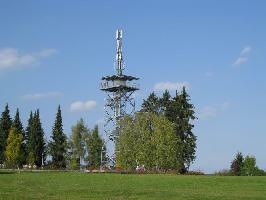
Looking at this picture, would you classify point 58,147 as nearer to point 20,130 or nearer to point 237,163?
point 20,130

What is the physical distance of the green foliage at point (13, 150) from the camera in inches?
3019

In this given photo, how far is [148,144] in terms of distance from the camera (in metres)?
64.4

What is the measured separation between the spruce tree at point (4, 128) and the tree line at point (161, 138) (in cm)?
2259

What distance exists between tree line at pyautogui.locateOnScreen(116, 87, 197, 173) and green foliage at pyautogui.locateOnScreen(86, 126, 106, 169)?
1244cm

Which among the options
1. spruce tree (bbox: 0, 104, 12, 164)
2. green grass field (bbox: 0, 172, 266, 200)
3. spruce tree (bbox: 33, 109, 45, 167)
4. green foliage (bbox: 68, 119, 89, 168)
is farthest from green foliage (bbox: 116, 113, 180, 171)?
green grass field (bbox: 0, 172, 266, 200)

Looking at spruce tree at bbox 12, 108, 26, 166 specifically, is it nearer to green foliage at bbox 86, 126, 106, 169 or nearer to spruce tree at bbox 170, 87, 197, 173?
green foliage at bbox 86, 126, 106, 169

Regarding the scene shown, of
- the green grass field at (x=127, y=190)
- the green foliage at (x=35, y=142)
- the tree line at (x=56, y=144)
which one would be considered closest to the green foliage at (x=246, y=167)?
the tree line at (x=56, y=144)

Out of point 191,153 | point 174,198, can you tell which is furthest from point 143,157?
point 174,198

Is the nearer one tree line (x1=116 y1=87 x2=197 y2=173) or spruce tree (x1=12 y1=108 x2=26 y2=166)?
tree line (x1=116 y1=87 x2=197 y2=173)

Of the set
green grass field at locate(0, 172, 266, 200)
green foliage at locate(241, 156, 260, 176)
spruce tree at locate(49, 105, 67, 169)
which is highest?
spruce tree at locate(49, 105, 67, 169)

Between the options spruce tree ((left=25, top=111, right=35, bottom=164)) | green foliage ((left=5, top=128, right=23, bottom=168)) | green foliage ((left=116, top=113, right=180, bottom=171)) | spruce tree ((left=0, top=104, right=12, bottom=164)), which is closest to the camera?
green foliage ((left=116, top=113, right=180, bottom=171))

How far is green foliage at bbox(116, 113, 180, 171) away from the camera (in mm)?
63469

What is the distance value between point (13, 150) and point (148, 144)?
77.7 feet

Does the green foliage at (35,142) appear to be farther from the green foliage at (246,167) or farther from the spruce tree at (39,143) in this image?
the green foliage at (246,167)
